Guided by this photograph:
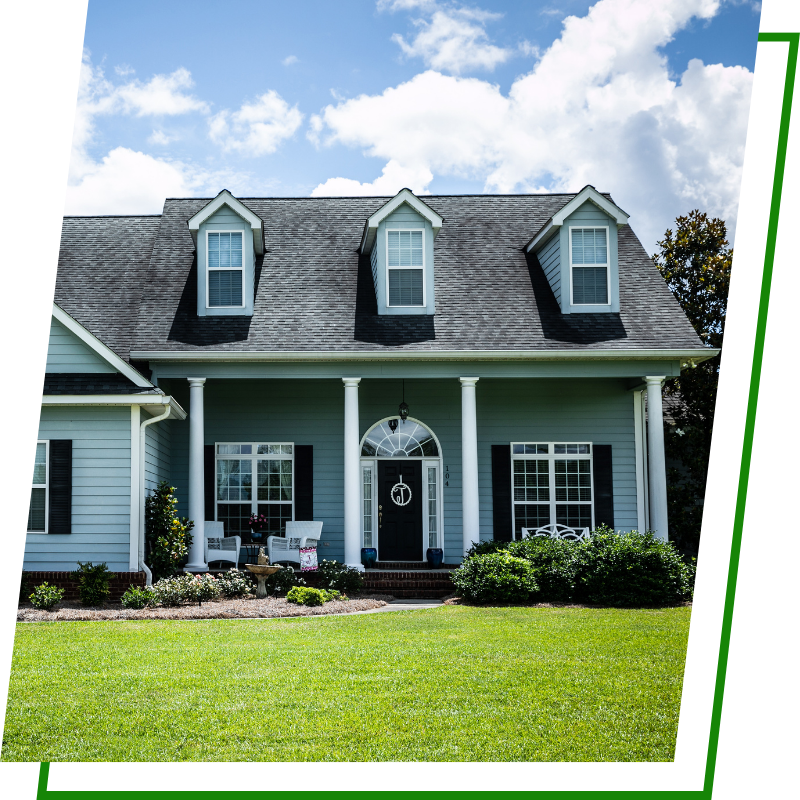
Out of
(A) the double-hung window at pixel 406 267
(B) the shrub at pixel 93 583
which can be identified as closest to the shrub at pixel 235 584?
(B) the shrub at pixel 93 583

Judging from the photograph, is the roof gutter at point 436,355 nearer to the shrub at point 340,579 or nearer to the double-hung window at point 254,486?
the double-hung window at point 254,486

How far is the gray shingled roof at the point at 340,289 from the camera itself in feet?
41.5

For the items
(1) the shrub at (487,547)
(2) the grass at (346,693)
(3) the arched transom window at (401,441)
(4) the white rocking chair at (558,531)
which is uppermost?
(3) the arched transom window at (401,441)

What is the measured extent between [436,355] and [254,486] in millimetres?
3571

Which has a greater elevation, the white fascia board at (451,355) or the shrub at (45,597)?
the white fascia board at (451,355)

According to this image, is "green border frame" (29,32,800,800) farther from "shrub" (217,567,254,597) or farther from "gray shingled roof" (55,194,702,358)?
"gray shingled roof" (55,194,702,358)

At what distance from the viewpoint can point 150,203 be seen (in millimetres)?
9148

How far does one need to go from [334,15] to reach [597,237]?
7.51 metres

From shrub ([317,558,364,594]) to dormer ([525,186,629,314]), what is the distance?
5.06 meters

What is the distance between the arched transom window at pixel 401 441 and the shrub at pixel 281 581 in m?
2.96

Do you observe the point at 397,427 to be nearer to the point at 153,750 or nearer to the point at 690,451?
the point at 690,451

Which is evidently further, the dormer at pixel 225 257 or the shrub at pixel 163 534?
the dormer at pixel 225 257

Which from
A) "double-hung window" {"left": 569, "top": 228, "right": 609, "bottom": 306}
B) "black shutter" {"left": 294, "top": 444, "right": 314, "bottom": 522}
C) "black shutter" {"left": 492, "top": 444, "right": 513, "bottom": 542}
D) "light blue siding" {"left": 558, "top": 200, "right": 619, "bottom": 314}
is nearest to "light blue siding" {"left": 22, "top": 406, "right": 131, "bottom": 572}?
"black shutter" {"left": 294, "top": 444, "right": 314, "bottom": 522}

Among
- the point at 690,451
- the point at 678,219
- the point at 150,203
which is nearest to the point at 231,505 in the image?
the point at 150,203
